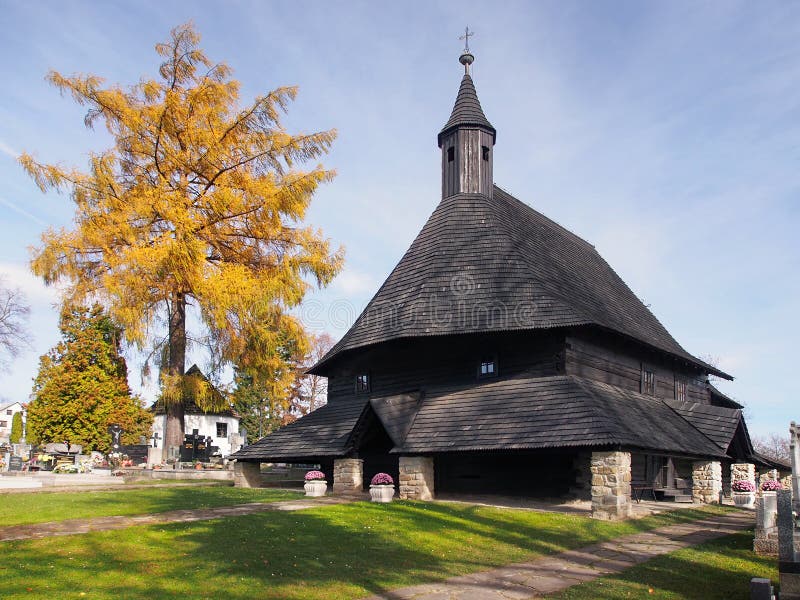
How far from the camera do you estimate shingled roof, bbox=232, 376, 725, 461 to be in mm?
16703

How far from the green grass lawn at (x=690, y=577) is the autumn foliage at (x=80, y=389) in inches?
1051

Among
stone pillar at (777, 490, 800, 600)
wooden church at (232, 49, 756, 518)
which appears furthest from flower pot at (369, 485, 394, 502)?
stone pillar at (777, 490, 800, 600)

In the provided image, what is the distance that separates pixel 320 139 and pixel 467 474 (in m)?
12.8

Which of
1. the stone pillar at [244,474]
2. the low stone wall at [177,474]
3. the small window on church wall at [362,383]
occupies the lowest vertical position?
the low stone wall at [177,474]

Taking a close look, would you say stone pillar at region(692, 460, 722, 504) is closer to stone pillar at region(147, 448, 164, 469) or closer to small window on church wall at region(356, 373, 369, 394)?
small window on church wall at region(356, 373, 369, 394)

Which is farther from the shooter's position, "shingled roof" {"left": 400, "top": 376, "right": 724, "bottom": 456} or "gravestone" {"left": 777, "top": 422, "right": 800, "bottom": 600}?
"shingled roof" {"left": 400, "top": 376, "right": 724, "bottom": 456}

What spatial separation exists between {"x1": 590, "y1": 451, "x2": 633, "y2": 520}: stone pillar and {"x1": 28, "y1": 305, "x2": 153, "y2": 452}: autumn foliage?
23218 millimetres

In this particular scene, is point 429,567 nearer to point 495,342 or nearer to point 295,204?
point 495,342

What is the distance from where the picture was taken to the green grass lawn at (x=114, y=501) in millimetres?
12844

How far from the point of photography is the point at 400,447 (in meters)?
18.8

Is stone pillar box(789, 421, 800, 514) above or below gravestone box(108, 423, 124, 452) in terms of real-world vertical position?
above

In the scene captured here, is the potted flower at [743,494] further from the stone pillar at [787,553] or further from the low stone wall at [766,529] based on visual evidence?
the stone pillar at [787,553]

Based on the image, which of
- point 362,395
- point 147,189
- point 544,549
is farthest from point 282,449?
point 544,549

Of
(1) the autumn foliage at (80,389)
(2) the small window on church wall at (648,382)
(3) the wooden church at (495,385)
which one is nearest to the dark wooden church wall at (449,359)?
(3) the wooden church at (495,385)
